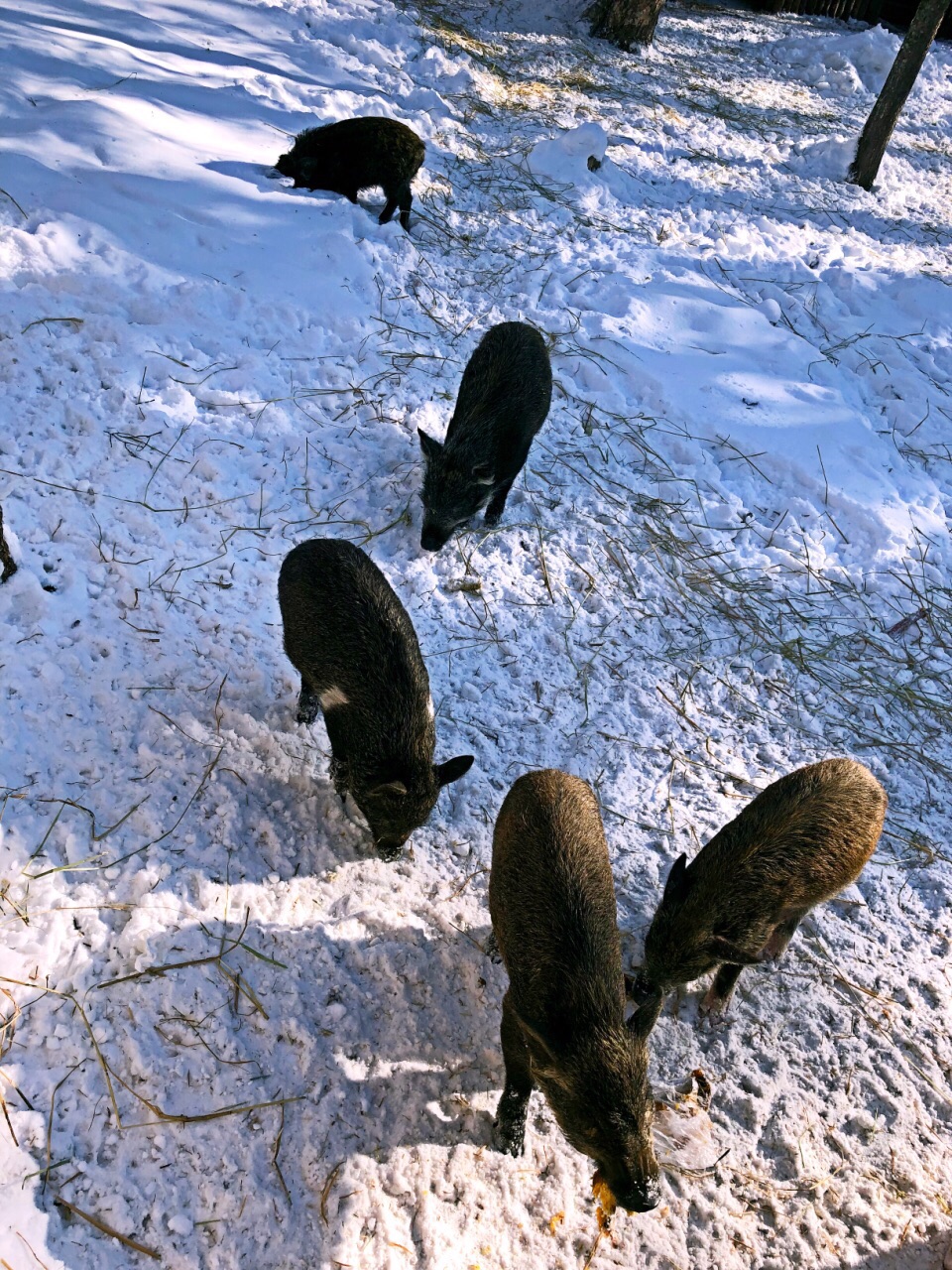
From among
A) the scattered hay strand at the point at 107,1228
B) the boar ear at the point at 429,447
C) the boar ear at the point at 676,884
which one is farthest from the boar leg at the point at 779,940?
the boar ear at the point at 429,447

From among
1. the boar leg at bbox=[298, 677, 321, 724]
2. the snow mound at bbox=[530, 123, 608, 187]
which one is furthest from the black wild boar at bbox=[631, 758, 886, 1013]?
the snow mound at bbox=[530, 123, 608, 187]

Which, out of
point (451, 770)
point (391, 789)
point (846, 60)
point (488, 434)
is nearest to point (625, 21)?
point (846, 60)

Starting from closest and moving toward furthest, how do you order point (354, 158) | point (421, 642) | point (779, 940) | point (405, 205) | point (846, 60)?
point (779, 940) → point (421, 642) → point (354, 158) → point (405, 205) → point (846, 60)

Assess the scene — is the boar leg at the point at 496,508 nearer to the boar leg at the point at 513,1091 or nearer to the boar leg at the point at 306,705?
the boar leg at the point at 306,705

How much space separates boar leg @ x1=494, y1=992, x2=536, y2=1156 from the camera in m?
3.19

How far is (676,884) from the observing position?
3719 mm

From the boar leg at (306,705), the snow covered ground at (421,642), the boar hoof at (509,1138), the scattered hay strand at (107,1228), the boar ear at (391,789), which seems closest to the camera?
the scattered hay strand at (107,1228)

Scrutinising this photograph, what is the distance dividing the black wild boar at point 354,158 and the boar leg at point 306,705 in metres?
5.63

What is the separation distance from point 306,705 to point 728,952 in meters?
2.38

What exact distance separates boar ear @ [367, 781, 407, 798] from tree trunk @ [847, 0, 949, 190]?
35.0 ft

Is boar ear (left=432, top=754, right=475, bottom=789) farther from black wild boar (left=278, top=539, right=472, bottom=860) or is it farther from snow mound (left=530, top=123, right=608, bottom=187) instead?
snow mound (left=530, top=123, right=608, bottom=187)

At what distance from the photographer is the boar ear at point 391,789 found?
3.65m

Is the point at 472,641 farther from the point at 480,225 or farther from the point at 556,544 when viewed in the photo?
the point at 480,225

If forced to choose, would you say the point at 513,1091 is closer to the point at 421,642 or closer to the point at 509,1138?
the point at 509,1138
